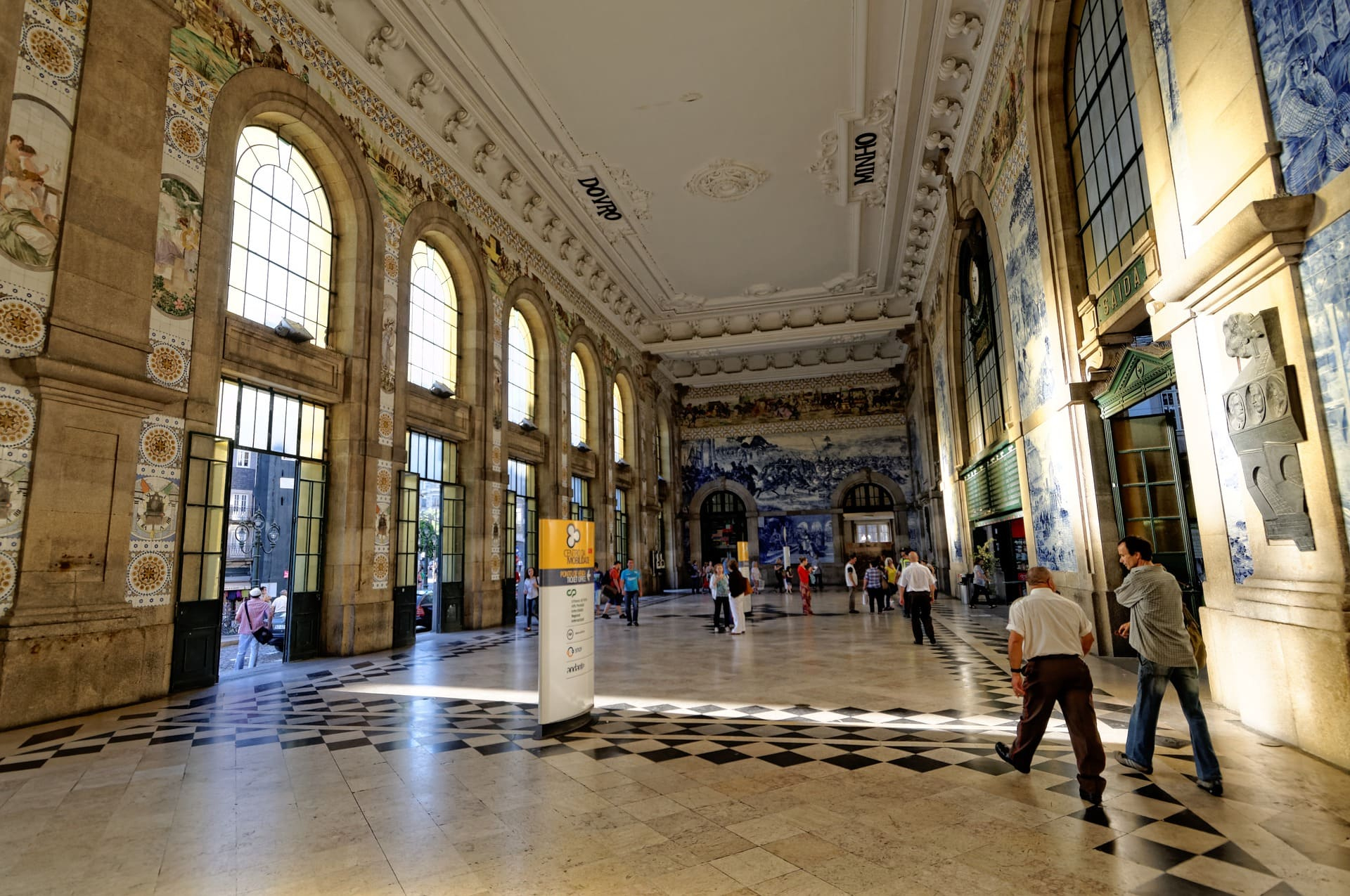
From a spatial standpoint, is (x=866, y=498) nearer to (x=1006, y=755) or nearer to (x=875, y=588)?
(x=875, y=588)

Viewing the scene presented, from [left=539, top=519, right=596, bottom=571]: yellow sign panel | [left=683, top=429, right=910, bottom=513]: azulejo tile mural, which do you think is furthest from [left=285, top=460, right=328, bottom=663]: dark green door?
[left=683, top=429, right=910, bottom=513]: azulejo tile mural

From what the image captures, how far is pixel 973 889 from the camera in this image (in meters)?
2.63


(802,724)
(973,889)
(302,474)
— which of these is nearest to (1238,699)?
(802,724)

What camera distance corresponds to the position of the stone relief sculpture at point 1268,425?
13.9 ft

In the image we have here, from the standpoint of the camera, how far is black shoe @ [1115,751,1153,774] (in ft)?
12.9

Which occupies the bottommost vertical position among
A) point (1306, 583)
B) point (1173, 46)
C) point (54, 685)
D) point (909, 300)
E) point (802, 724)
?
point (802, 724)

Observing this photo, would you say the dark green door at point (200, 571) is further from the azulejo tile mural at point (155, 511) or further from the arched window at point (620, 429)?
the arched window at point (620, 429)

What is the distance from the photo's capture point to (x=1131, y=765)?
13.3 feet

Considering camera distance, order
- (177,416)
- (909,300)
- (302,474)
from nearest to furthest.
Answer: (177,416)
(302,474)
(909,300)

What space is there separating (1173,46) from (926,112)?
858 centimetres

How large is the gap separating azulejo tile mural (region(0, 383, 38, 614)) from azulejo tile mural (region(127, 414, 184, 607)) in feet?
3.05

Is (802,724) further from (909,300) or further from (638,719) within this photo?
(909,300)

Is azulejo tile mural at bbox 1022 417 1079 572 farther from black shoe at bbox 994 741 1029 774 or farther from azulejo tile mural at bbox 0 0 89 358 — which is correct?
azulejo tile mural at bbox 0 0 89 358

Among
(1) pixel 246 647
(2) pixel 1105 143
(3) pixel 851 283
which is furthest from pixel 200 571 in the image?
(3) pixel 851 283
